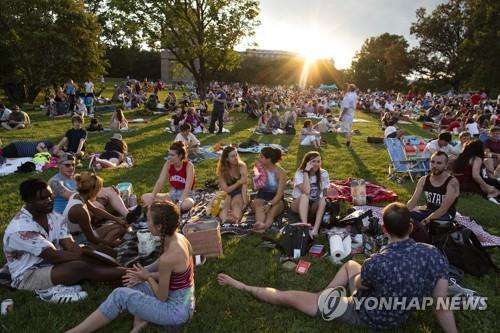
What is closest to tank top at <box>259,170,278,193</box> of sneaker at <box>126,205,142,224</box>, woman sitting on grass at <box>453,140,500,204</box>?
sneaker at <box>126,205,142,224</box>

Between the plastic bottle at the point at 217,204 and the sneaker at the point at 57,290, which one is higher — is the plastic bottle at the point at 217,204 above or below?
above

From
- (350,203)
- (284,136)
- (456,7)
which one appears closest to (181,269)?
(350,203)

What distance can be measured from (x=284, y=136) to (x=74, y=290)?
39.8ft

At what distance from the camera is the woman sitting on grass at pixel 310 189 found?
590 centimetres

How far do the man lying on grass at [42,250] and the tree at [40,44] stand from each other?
2421 centimetres

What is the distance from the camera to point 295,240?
5184mm

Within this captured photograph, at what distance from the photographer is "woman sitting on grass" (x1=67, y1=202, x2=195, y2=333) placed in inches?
127

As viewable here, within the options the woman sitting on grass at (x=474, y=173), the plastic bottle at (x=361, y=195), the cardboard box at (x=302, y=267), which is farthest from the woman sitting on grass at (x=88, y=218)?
the woman sitting on grass at (x=474, y=173)

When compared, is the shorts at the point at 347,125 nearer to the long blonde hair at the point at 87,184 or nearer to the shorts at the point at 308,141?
the shorts at the point at 308,141

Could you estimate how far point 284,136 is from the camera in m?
15.4

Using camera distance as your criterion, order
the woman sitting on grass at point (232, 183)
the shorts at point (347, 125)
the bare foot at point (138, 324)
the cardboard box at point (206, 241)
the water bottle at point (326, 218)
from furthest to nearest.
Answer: the shorts at point (347, 125) → the woman sitting on grass at point (232, 183) → the water bottle at point (326, 218) → the cardboard box at point (206, 241) → the bare foot at point (138, 324)

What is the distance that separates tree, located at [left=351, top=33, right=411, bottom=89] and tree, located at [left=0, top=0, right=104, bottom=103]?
143 ft

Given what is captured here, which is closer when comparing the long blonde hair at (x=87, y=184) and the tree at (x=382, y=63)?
the long blonde hair at (x=87, y=184)

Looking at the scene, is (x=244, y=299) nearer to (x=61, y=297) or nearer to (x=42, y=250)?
(x=61, y=297)
